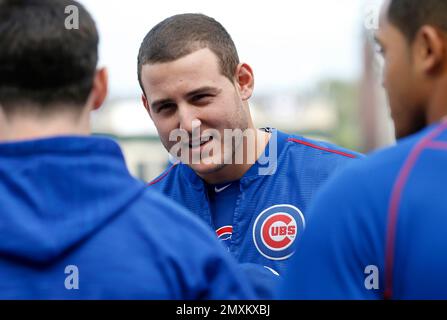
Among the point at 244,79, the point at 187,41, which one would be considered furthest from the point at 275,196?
the point at 187,41

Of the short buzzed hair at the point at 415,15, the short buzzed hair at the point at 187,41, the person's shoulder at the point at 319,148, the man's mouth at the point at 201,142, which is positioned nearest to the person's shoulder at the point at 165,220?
the short buzzed hair at the point at 415,15

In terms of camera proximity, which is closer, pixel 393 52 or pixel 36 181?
pixel 36 181

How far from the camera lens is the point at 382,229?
5.99ft

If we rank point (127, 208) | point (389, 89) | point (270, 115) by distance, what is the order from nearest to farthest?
point (127, 208)
point (389, 89)
point (270, 115)

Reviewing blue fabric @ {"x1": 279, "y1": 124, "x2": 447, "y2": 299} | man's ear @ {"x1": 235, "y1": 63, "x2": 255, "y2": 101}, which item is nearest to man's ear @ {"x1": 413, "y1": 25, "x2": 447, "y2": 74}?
blue fabric @ {"x1": 279, "y1": 124, "x2": 447, "y2": 299}

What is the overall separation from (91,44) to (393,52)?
0.82m

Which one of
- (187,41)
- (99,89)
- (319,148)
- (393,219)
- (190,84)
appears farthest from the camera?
(319,148)

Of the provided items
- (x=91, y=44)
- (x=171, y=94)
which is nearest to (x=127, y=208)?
(x=91, y=44)

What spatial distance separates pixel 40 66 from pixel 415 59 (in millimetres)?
987

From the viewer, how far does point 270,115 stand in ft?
137

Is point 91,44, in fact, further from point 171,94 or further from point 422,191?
point 171,94

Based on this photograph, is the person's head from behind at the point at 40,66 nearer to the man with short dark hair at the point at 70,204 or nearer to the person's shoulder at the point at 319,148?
the man with short dark hair at the point at 70,204

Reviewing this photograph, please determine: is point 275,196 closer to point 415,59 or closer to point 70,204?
point 415,59

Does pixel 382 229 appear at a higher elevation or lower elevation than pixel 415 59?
lower
